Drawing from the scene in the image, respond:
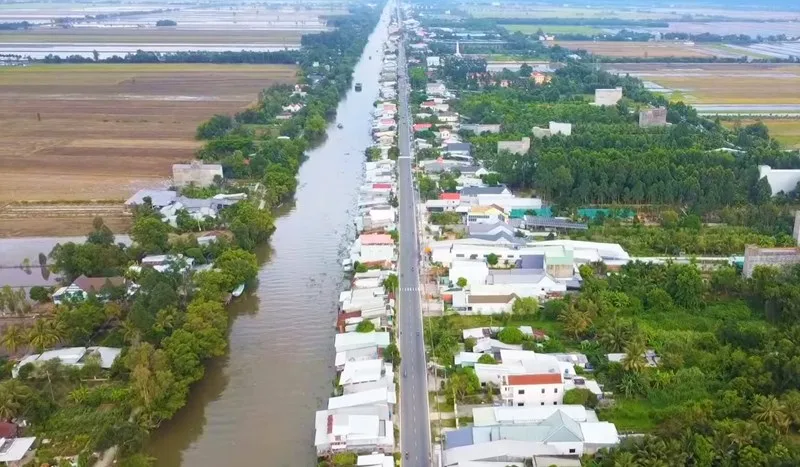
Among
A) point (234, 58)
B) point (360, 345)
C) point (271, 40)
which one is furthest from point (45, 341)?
point (271, 40)

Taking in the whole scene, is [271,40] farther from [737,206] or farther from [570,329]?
[570,329]

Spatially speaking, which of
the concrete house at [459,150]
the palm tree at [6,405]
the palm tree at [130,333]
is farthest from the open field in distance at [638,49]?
the palm tree at [6,405]

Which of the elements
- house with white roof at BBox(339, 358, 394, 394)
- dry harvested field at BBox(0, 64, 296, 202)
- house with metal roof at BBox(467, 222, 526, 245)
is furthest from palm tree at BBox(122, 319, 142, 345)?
dry harvested field at BBox(0, 64, 296, 202)

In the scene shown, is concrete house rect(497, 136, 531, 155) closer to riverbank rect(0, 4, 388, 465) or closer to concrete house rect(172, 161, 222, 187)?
riverbank rect(0, 4, 388, 465)

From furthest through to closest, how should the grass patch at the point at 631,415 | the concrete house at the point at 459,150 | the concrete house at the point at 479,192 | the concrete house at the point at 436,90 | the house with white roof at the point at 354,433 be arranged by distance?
1. the concrete house at the point at 436,90
2. the concrete house at the point at 459,150
3. the concrete house at the point at 479,192
4. the grass patch at the point at 631,415
5. the house with white roof at the point at 354,433

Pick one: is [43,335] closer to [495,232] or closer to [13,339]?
[13,339]

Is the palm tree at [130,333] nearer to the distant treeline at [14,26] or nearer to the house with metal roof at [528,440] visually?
the house with metal roof at [528,440]

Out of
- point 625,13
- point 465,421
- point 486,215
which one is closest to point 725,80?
point 486,215
